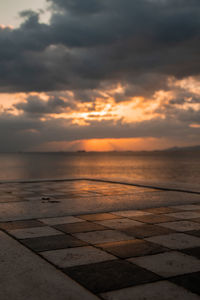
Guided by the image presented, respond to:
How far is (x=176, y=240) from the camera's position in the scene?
5172mm

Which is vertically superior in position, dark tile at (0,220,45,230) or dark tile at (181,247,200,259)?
dark tile at (0,220,45,230)

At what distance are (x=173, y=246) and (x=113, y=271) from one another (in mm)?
1326

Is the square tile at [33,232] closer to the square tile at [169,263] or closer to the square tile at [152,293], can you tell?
the square tile at [169,263]

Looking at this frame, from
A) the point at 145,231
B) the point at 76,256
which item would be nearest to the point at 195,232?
the point at 145,231

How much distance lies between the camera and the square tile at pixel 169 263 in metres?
3.89

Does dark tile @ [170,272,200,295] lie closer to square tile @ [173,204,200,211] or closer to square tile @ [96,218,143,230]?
square tile @ [96,218,143,230]

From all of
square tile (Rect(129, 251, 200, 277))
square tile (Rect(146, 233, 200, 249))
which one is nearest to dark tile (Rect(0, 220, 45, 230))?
square tile (Rect(146, 233, 200, 249))

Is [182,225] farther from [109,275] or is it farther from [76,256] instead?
[109,275]

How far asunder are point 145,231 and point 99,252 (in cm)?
138

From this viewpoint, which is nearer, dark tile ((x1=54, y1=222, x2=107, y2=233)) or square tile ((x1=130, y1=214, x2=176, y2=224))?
dark tile ((x1=54, y1=222, x2=107, y2=233))

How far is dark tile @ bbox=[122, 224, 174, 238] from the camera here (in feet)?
18.1

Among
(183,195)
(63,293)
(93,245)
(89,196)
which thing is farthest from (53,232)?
(183,195)

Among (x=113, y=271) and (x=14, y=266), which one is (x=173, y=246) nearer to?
(x=113, y=271)

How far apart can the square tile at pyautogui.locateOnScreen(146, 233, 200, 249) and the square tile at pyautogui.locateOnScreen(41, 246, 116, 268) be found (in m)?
0.98
